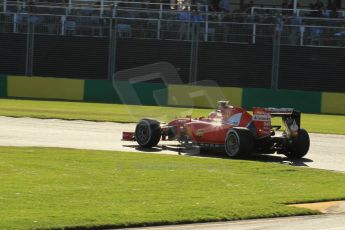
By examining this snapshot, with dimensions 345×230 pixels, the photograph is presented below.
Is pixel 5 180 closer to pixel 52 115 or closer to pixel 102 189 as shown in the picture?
pixel 102 189

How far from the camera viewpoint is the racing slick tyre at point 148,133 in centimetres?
1756

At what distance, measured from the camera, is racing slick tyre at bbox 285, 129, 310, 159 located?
1652cm

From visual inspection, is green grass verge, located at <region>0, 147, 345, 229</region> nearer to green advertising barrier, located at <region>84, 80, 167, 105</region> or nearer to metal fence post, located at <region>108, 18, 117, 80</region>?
green advertising barrier, located at <region>84, 80, 167, 105</region>

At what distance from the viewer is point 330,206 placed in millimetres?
10977

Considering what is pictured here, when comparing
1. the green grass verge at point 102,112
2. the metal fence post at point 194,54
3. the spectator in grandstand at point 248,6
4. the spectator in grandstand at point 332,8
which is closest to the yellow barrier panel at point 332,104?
the green grass verge at point 102,112

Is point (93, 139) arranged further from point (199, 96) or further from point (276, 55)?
point (276, 55)

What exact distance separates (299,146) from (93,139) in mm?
4757

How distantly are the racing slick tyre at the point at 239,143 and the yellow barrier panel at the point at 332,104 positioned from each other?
17577mm

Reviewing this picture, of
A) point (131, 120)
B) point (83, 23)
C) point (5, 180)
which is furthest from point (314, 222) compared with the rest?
point (83, 23)

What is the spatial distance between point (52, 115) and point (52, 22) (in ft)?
36.8

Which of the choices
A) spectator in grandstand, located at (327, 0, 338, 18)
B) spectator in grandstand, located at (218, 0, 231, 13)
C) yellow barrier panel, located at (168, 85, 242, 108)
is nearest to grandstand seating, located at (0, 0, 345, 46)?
spectator in grandstand, located at (327, 0, 338, 18)

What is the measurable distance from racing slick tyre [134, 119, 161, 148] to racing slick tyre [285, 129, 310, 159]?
282cm

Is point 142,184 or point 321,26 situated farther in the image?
point 321,26

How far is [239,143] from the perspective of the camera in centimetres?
1590
